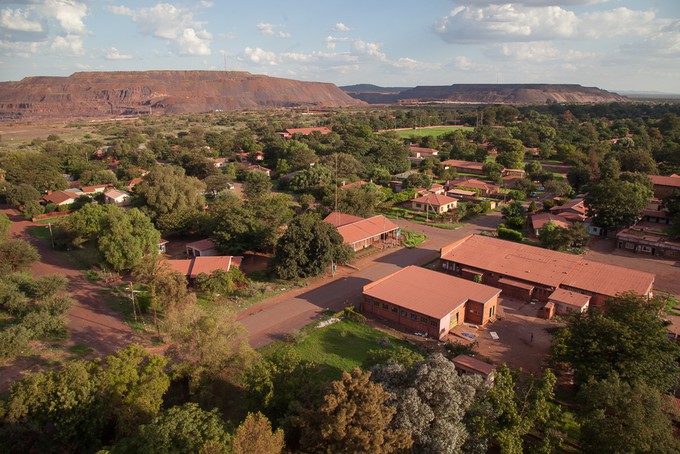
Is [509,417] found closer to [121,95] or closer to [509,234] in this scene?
[509,234]

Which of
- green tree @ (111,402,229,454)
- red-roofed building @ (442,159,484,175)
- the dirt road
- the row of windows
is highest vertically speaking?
red-roofed building @ (442,159,484,175)

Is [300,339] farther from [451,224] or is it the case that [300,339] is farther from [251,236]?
[451,224]

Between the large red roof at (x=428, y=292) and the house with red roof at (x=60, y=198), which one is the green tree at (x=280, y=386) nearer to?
the large red roof at (x=428, y=292)

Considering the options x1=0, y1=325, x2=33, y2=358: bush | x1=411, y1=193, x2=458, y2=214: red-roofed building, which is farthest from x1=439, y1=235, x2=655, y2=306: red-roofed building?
x1=0, y1=325, x2=33, y2=358: bush

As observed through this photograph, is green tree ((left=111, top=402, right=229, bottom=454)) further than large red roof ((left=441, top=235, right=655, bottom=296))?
No

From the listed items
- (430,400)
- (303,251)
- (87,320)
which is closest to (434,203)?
(303,251)

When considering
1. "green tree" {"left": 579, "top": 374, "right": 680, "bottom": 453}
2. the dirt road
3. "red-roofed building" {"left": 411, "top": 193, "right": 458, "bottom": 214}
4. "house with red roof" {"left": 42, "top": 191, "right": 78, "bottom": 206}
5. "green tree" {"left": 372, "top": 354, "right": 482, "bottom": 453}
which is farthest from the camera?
"house with red roof" {"left": 42, "top": 191, "right": 78, "bottom": 206}

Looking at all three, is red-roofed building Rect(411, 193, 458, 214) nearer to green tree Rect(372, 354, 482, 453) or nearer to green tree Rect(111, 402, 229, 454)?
green tree Rect(372, 354, 482, 453)

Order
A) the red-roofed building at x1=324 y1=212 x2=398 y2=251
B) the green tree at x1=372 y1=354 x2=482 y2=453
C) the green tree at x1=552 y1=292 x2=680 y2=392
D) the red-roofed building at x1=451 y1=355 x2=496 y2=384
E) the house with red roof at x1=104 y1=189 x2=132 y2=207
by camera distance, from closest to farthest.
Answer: the green tree at x1=372 y1=354 x2=482 y2=453 → the green tree at x1=552 y1=292 x2=680 y2=392 → the red-roofed building at x1=451 y1=355 x2=496 y2=384 → the red-roofed building at x1=324 y1=212 x2=398 y2=251 → the house with red roof at x1=104 y1=189 x2=132 y2=207
